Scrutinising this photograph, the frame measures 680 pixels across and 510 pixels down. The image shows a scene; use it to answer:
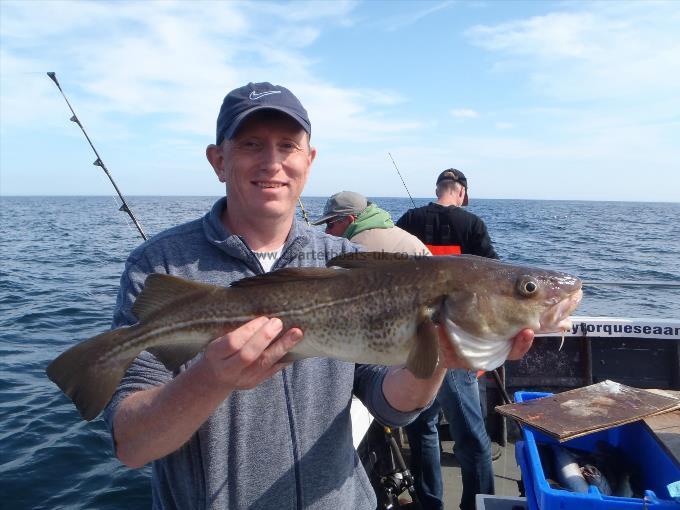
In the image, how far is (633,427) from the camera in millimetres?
4156

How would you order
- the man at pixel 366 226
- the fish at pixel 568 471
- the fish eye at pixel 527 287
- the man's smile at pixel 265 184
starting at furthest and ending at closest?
the man at pixel 366 226, the fish at pixel 568 471, the man's smile at pixel 265 184, the fish eye at pixel 527 287

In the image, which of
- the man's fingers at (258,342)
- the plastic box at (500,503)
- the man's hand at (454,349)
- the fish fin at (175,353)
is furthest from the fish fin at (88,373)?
the plastic box at (500,503)

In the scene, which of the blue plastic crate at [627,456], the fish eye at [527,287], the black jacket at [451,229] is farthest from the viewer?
the black jacket at [451,229]

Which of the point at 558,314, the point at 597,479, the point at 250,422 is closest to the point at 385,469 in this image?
the point at 597,479

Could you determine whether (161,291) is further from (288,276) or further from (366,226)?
(366,226)

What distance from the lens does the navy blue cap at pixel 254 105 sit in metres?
2.71

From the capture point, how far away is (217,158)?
2994 millimetres

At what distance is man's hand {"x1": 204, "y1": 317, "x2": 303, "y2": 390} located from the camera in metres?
2.22

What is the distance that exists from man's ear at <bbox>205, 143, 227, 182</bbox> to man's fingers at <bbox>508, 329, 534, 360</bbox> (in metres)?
1.74

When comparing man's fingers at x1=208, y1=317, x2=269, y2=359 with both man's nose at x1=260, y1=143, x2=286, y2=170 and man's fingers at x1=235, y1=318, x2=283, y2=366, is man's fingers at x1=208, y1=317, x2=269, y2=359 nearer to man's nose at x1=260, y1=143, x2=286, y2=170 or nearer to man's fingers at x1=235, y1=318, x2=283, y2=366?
man's fingers at x1=235, y1=318, x2=283, y2=366

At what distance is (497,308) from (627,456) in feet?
8.21

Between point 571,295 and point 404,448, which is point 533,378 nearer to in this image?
point 404,448

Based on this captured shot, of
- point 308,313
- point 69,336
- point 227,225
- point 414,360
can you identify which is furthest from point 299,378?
point 69,336

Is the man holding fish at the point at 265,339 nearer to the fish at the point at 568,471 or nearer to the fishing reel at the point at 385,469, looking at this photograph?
the fish at the point at 568,471
